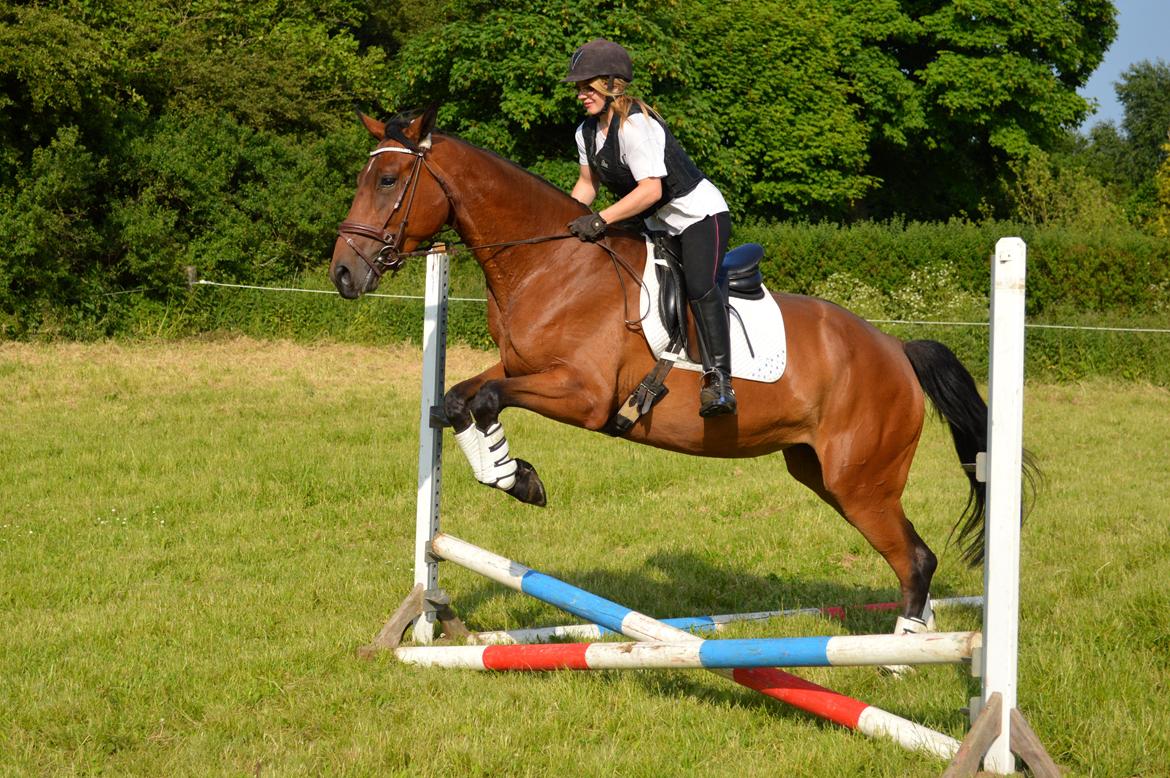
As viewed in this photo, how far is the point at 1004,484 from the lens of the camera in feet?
12.8

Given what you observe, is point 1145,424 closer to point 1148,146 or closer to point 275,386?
point 275,386

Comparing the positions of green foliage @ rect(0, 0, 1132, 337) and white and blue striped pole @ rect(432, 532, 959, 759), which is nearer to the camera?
white and blue striped pole @ rect(432, 532, 959, 759)

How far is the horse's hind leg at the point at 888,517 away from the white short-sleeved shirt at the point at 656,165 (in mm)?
1447

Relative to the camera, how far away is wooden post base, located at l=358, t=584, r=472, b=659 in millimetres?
Answer: 5730

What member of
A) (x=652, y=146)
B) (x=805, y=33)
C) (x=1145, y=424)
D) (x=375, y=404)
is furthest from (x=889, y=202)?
(x=652, y=146)

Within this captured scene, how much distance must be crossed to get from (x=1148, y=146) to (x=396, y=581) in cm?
6504

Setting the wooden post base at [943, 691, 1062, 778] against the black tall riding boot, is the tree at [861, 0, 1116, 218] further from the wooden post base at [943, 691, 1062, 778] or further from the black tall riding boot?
the wooden post base at [943, 691, 1062, 778]

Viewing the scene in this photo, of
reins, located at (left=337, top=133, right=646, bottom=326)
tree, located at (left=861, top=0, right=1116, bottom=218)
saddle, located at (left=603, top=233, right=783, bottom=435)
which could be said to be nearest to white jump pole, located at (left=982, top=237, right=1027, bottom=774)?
saddle, located at (left=603, top=233, right=783, bottom=435)

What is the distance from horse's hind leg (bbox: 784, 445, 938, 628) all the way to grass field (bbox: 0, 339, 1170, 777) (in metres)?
0.45

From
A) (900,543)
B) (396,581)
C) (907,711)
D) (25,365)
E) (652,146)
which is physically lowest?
(25,365)

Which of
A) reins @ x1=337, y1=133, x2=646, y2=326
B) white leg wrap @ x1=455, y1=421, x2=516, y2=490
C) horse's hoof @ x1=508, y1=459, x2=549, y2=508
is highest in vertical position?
reins @ x1=337, y1=133, x2=646, y2=326

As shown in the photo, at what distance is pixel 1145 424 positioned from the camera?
15.1m

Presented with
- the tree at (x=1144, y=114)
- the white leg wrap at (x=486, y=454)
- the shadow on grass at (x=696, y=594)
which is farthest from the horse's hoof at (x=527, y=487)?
the tree at (x=1144, y=114)

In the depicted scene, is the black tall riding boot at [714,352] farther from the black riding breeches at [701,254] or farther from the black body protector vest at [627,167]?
the black body protector vest at [627,167]
